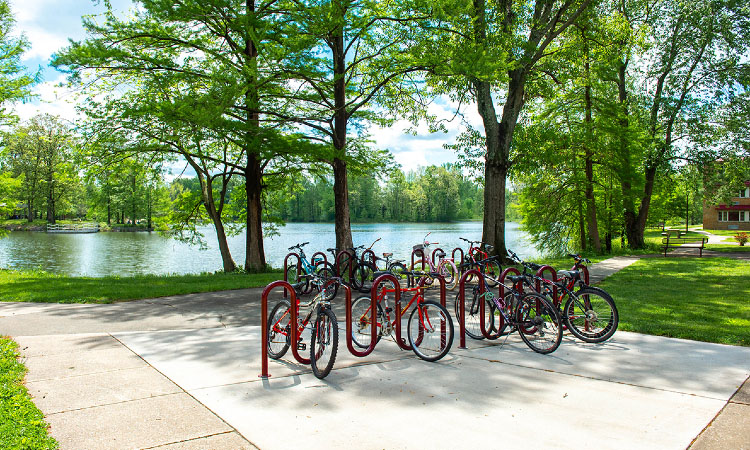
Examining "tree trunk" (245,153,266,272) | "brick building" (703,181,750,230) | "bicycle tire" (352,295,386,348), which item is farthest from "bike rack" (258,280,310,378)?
"brick building" (703,181,750,230)

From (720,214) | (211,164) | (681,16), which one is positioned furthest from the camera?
(720,214)

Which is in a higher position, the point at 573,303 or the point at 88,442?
the point at 573,303

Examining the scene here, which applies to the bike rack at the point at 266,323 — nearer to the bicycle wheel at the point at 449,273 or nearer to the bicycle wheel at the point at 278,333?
the bicycle wheel at the point at 278,333

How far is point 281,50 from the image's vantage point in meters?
11.7

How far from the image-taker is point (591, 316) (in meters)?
6.38

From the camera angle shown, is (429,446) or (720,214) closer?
(429,446)

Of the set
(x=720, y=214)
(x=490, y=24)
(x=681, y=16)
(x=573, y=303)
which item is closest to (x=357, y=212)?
(x=720, y=214)

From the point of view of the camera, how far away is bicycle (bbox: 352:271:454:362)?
5.44 m

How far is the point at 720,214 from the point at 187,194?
65059 millimetres

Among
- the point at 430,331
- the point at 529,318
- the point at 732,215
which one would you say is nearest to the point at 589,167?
the point at 529,318

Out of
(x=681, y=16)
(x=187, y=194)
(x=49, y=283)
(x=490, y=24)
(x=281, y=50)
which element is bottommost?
(x=49, y=283)

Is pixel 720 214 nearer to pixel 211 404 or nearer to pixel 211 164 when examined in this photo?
pixel 211 164

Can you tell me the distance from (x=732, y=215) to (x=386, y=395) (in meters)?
70.5

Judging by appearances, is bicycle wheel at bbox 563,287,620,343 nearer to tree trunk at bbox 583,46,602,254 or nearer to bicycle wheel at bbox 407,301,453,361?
bicycle wheel at bbox 407,301,453,361
